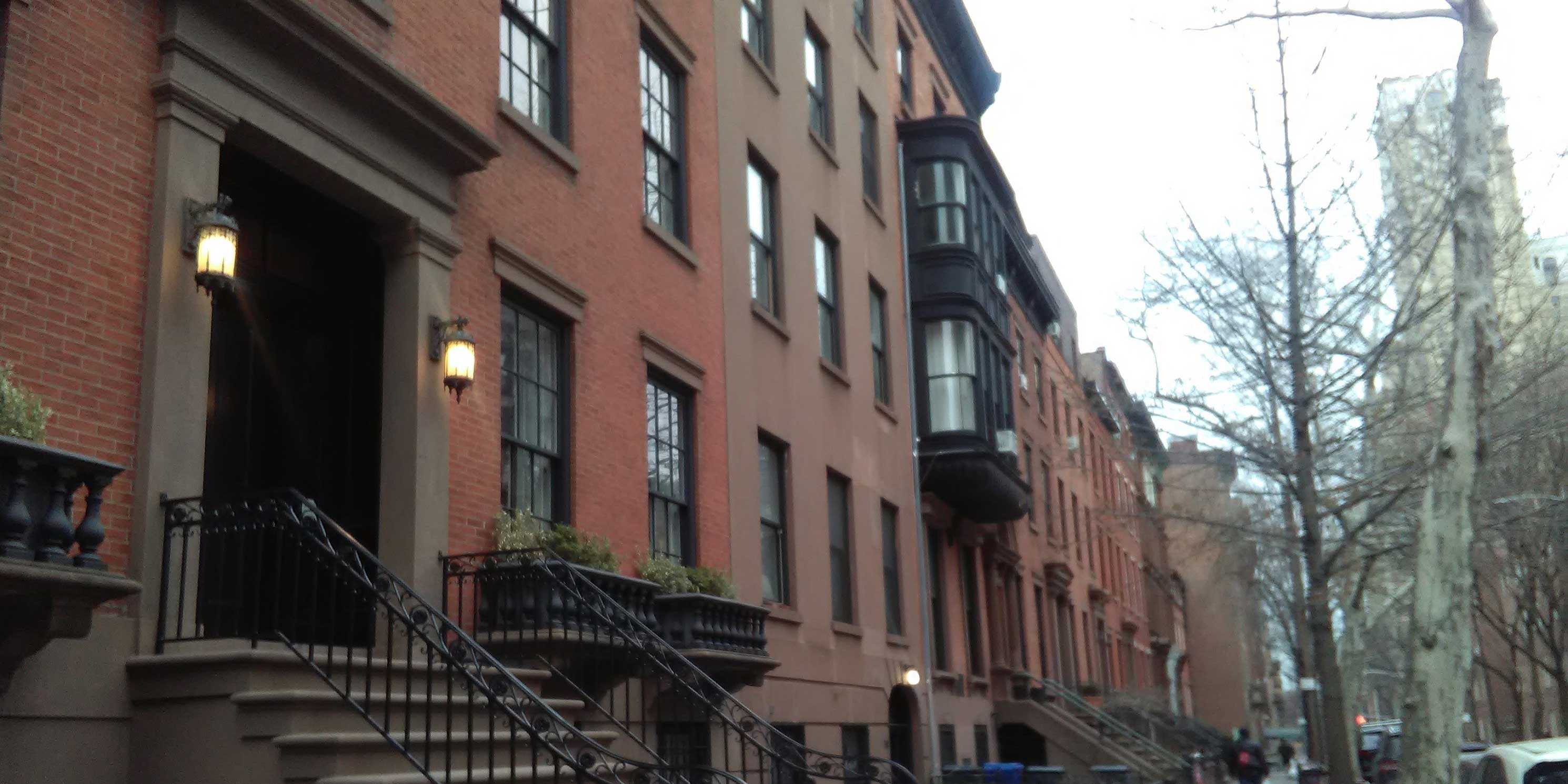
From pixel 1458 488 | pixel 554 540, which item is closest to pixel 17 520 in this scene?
pixel 554 540

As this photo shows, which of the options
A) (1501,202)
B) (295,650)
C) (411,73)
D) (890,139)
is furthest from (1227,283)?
(295,650)

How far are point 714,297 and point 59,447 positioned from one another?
28.5 feet

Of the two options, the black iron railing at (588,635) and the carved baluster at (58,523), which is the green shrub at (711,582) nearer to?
the black iron railing at (588,635)

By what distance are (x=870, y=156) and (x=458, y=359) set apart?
46.6 ft

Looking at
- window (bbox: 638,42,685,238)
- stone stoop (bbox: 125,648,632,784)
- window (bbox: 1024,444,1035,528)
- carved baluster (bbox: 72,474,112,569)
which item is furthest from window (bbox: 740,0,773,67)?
window (bbox: 1024,444,1035,528)

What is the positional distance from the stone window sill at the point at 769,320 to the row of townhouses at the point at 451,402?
0.08m

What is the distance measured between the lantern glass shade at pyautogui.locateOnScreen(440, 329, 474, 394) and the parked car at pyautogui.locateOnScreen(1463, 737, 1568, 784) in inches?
344

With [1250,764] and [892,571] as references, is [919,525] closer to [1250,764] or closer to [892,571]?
[892,571]

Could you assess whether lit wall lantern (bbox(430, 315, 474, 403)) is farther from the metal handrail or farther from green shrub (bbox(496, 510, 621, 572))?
the metal handrail

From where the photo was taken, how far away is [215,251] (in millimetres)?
7598

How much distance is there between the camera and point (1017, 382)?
105ft

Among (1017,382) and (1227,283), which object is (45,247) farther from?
(1017,382)

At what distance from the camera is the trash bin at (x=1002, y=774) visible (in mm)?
20000

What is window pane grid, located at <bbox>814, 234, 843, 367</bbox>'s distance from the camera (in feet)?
63.4
